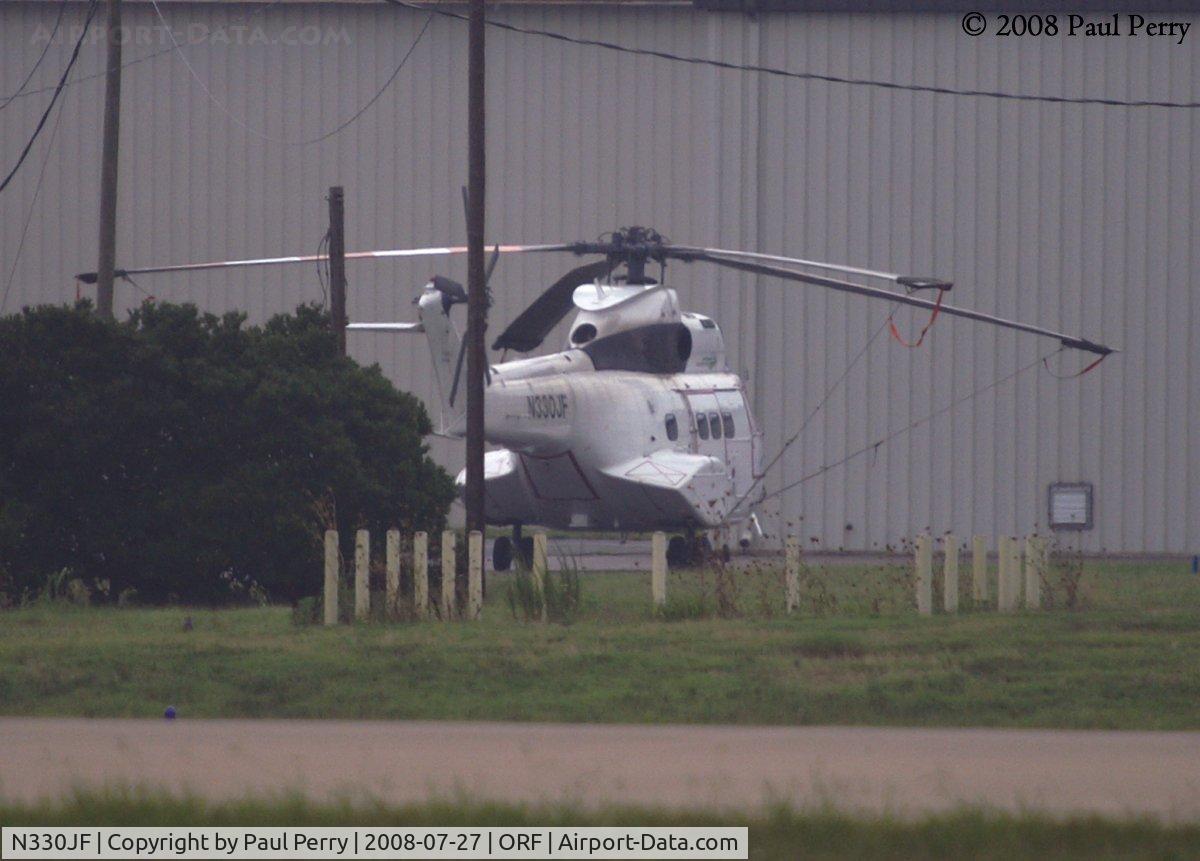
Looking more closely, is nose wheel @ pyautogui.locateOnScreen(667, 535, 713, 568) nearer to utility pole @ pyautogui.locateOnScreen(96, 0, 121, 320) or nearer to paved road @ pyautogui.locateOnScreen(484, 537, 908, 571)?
paved road @ pyautogui.locateOnScreen(484, 537, 908, 571)

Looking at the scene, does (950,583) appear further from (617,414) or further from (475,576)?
(617,414)

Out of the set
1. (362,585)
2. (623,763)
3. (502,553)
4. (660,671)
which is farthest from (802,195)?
(623,763)

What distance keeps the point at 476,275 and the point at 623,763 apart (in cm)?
1203

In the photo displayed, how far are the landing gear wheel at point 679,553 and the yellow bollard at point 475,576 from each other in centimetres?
992

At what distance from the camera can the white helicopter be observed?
2648cm

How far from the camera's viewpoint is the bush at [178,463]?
2083 cm

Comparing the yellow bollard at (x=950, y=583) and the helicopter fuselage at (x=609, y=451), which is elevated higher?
the helicopter fuselage at (x=609, y=451)

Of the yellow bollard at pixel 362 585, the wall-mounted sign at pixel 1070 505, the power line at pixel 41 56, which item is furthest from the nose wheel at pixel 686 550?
the power line at pixel 41 56

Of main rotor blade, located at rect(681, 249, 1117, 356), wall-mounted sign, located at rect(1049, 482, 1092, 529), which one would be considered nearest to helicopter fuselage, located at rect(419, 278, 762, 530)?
main rotor blade, located at rect(681, 249, 1117, 356)

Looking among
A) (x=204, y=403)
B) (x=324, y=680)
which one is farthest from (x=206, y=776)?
(x=204, y=403)

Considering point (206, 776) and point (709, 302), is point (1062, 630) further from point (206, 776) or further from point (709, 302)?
point (709, 302)

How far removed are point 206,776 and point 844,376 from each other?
2934 cm

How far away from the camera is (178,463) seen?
70.8ft

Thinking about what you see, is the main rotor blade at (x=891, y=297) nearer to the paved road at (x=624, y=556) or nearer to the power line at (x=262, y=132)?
the paved road at (x=624, y=556)
